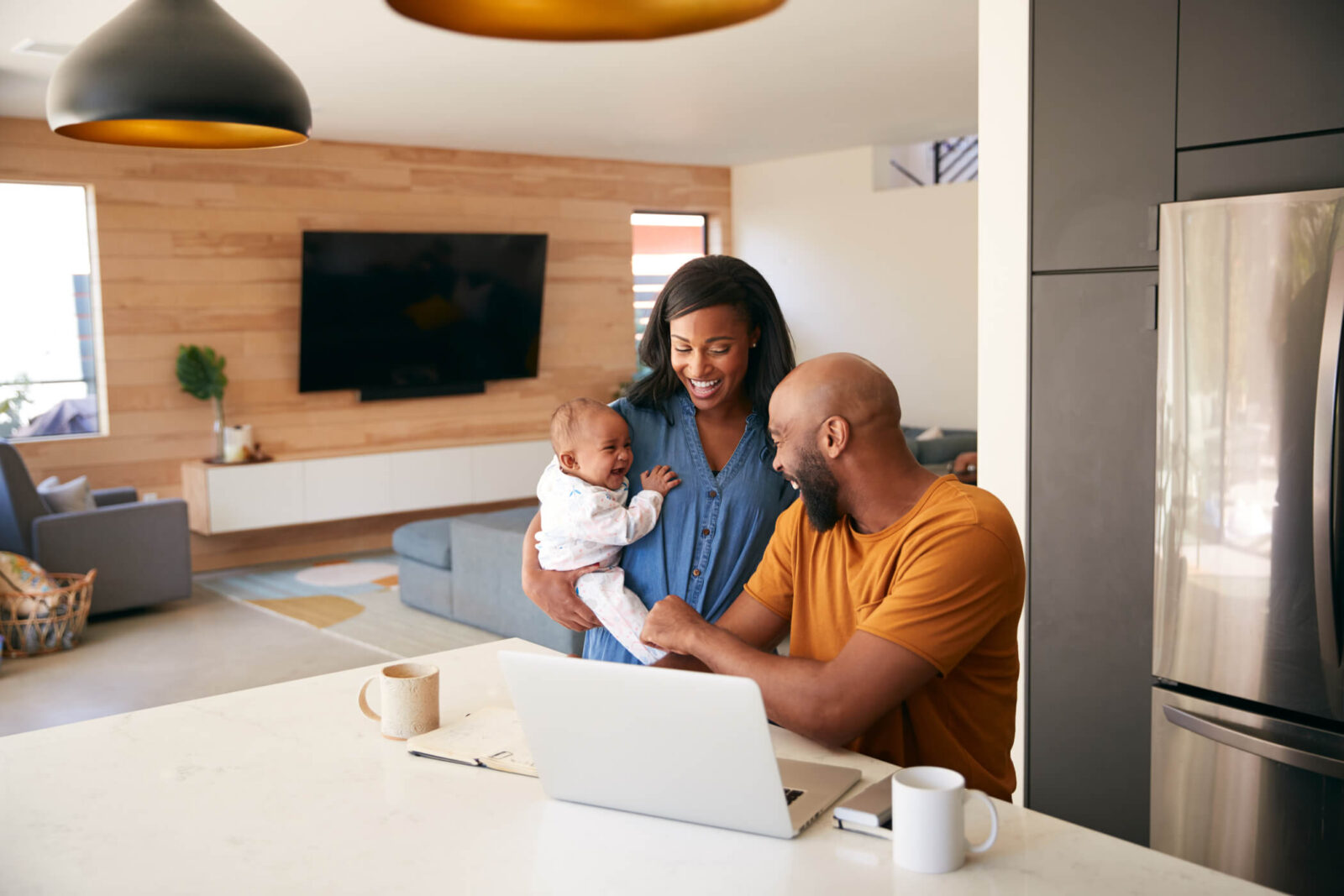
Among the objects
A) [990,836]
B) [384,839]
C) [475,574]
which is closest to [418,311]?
[475,574]

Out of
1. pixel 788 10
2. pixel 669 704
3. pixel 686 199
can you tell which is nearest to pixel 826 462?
pixel 669 704

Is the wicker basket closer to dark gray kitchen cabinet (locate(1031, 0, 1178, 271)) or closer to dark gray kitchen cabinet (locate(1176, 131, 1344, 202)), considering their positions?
dark gray kitchen cabinet (locate(1031, 0, 1178, 271))

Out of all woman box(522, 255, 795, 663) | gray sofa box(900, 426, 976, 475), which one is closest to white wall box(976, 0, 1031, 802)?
woman box(522, 255, 795, 663)

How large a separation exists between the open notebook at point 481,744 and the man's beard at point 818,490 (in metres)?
0.55

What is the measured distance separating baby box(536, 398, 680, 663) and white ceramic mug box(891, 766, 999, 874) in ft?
2.75

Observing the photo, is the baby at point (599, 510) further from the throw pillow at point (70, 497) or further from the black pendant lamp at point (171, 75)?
the throw pillow at point (70, 497)

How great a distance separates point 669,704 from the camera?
4.10 feet

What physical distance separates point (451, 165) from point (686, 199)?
6.70 ft

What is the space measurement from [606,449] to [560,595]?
0.29 m

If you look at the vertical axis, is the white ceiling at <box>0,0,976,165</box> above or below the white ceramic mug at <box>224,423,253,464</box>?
above

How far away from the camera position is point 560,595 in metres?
2.12

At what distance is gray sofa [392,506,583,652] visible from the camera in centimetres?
501

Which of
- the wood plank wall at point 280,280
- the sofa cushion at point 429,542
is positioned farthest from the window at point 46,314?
the sofa cushion at point 429,542

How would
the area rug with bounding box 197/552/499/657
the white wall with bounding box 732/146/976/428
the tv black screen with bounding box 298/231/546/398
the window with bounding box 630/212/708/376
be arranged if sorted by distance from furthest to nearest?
the window with bounding box 630/212/708/376, the white wall with bounding box 732/146/976/428, the tv black screen with bounding box 298/231/546/398, the area rug with bounding box 197/552/499/657
